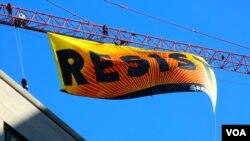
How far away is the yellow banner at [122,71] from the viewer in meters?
49.9

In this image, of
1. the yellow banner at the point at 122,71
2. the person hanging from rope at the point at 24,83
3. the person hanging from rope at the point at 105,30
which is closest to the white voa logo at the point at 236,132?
the yellow banner at the point at 122,71

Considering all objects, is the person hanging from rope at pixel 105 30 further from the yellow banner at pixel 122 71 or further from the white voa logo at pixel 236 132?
the white voa logo at pixel 236 132

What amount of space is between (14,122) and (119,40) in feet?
249

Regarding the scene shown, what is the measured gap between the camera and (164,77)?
5353cm

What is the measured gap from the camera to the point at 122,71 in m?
53.8

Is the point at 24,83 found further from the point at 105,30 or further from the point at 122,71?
the point at 105,30

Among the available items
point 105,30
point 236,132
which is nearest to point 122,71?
point 236,132

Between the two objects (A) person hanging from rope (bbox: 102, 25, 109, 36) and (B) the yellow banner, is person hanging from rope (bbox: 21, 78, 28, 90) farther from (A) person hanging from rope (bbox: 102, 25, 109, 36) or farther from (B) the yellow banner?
(A) person hanging from rope (bbox: 102, 25, 109, 36)

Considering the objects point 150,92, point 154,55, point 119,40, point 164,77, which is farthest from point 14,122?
point 119,40

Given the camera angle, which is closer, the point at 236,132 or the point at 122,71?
the point at 236,132

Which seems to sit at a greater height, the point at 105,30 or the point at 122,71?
the point at 122,71

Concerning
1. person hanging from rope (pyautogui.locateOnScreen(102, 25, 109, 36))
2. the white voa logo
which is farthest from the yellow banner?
person hanging from rope (pyautogui.locateOnScreen(102, 25, 109, 36))

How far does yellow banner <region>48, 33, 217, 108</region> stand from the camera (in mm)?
49906

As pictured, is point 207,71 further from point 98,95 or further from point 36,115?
point 36,115
